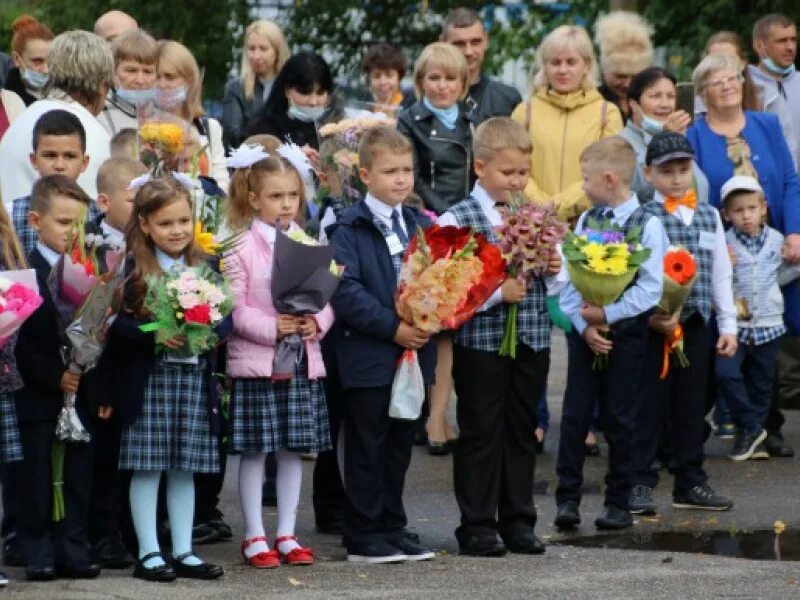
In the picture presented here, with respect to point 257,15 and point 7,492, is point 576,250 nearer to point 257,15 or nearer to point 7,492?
point 7,492

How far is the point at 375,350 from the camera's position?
8.66 metres

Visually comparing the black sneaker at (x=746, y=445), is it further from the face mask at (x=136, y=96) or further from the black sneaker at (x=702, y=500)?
the face mask at (x=136, y=96)

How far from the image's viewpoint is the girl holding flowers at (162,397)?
820 cm

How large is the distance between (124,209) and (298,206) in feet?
2.44

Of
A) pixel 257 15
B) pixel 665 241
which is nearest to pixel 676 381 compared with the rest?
pixel 665 241

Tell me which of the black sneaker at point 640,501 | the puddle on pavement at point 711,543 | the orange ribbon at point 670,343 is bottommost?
the puddle on pavement at point 711,543

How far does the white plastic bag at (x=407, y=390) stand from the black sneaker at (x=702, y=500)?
Result: 2145 millimetres

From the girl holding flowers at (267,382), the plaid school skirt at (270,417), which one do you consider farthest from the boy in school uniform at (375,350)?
the plaid school skirt at (270,417)

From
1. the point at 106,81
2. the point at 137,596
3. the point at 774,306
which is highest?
the point at 106,81

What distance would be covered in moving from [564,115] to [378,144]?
2928 mm

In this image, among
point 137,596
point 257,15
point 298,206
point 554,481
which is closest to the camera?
point 137,596

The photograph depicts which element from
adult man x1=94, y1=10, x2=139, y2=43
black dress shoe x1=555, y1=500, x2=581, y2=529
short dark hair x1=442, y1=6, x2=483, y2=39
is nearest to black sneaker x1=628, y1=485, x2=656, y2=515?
black dress shoe x1=555, y1=500, x2=581, y2=529

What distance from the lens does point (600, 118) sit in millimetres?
11539

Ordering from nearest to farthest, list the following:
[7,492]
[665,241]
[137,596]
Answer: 1. [137,596]
2. [7,492]
3. [665,241]
